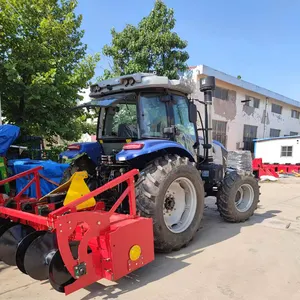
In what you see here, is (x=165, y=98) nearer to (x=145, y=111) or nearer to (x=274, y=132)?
(x=145, y=111)

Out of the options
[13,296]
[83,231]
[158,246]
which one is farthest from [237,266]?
[13,296]

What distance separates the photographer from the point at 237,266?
3184 millimetres

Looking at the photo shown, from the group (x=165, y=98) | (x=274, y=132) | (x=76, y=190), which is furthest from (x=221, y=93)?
(x=76, y=190)

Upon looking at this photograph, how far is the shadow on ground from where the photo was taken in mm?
2668

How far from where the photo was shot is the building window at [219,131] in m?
15.5

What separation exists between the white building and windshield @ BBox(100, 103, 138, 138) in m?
9.43

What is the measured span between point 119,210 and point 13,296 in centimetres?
140

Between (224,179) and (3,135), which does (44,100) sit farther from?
(224,179)

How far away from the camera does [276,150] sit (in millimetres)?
17328

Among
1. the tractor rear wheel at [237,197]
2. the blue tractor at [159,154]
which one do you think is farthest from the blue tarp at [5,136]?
the tractor rear wheel at [237,197]

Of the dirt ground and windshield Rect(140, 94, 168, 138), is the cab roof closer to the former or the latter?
windshield Rect(140, 94, 168, 138)

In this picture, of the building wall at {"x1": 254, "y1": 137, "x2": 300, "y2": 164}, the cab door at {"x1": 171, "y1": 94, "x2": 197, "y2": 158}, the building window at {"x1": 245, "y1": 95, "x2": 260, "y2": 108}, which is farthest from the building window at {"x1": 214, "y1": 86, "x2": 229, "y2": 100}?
the cab door at {"x1": 171, "y1": 94, "x2": 197, "y2": 158}

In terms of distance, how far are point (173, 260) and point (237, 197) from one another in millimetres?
2282

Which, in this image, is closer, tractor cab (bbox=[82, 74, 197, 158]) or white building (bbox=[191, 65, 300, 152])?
tractor cab (bbox=[82, 74, 197, 158])
